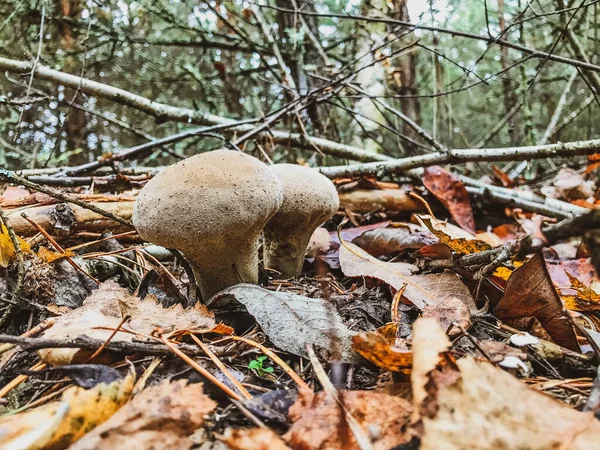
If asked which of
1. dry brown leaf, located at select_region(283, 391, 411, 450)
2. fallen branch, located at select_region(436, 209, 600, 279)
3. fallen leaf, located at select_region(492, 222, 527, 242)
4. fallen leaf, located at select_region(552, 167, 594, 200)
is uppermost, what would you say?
fallen branch, located at select_region(436, 209, 600, 279)

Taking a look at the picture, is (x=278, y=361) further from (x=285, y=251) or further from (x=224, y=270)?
(x=285, y=251)

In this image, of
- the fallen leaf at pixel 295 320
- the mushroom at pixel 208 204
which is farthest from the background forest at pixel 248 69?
the fallen leaf at pixel 295 320

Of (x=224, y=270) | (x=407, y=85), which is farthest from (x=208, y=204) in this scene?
(x=407, y=85)

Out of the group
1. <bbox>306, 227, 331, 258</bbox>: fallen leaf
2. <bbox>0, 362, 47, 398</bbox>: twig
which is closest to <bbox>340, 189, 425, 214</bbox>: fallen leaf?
<bbox>306, 227, 331, 258</bbox>: fallen leaf

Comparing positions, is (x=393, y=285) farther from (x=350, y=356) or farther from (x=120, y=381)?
(x=120, y=381)

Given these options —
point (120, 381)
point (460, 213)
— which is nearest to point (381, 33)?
point (460, 213)

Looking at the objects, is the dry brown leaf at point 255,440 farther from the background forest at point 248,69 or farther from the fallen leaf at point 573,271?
the background forest at point 248,69

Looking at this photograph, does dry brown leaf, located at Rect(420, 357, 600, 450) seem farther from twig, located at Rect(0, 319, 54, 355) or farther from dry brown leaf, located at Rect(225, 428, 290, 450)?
twig, located at Rect(0, 319, 54, 355)
